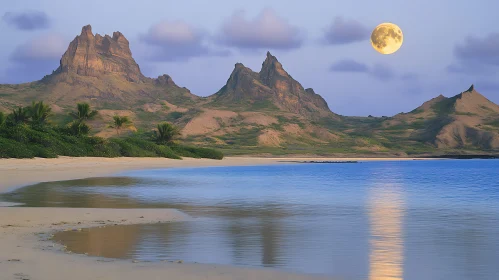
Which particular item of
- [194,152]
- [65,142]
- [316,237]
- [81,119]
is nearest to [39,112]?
[81,119]

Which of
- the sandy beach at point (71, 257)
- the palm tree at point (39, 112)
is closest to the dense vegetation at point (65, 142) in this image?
the palm tree at point (39, 112)

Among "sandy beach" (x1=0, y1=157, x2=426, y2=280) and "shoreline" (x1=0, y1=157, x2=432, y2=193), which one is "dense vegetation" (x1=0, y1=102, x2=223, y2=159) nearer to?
"shoreline" (x1=0, y1=157, x2=432, y2=193)

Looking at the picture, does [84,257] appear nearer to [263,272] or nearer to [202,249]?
[202,249]

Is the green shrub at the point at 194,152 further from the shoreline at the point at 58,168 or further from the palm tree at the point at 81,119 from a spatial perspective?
the palm tree at the point at 81,119

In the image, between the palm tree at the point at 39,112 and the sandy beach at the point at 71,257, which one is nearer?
the sandy beach at the point at 71,257

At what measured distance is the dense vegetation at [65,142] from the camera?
71062 mm

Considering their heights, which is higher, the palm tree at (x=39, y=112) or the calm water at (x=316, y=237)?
the palm tree at (x=39, y=112)

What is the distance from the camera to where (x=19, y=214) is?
21.4 meters

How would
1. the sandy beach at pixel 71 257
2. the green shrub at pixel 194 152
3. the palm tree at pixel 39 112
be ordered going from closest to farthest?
the sandy beach at pixel 71 257
the palm tree at pixel 39 112
the green shrub at pixel 194 152

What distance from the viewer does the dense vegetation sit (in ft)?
233

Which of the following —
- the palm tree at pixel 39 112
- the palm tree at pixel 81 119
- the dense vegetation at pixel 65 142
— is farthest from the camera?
the palm tree at pixel 39 112

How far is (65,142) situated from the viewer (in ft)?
275

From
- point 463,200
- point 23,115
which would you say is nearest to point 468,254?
point 463,200

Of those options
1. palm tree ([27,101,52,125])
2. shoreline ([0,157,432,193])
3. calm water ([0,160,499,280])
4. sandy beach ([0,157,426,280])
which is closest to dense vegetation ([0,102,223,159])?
palm tree ([27,101,52,125])
